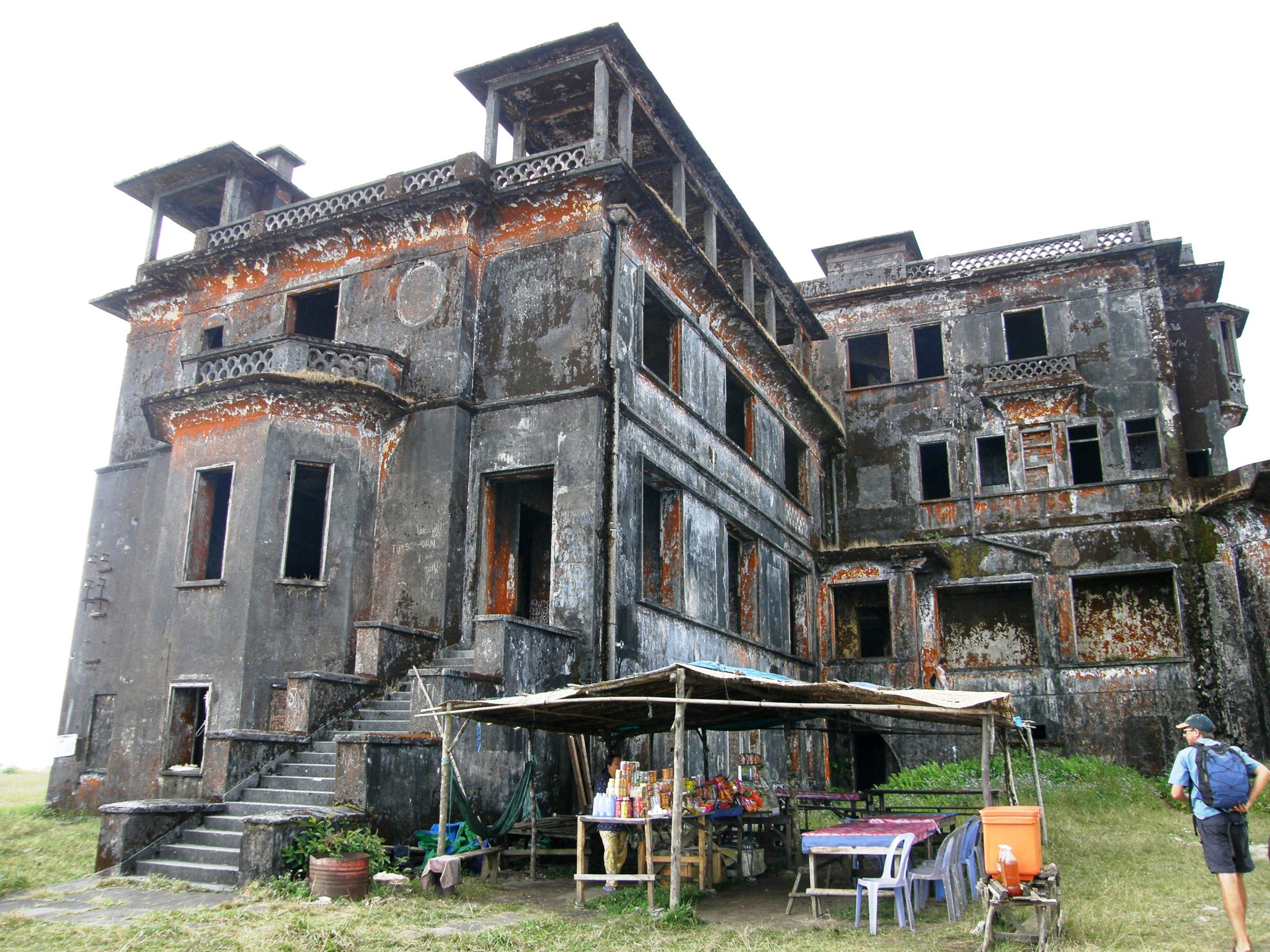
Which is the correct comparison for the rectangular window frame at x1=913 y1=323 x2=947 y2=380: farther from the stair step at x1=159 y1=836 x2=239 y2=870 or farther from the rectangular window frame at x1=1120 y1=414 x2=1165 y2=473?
the stair step at x1=159 y1=836 x2=239 y2=870

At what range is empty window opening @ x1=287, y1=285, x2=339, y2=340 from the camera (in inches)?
682

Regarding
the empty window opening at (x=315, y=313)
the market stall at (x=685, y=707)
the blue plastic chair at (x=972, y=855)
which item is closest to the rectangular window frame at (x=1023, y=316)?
the market stall at (x=685, y=707)

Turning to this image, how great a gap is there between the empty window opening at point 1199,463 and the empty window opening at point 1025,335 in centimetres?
412

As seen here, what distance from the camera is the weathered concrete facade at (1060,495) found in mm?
21109

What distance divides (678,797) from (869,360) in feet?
69.4

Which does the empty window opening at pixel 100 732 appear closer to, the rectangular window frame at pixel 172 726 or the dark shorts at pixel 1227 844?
the rectangular window frame at pixel 172 726

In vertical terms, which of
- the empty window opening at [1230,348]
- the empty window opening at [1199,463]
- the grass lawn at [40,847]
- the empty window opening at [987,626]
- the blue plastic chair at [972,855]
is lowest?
the grass lawn at [40,847]

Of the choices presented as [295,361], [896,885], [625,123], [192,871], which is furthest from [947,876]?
[625,123]

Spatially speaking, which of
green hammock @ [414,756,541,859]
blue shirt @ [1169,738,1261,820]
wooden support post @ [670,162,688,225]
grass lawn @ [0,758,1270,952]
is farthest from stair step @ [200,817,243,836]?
wooden support post @ [670,162,688,225]

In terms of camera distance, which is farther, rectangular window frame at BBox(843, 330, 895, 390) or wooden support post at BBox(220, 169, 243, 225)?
rectangular window frame at BBox(843, 330, 895, 390)

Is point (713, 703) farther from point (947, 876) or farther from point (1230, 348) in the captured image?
point (1230, 348)

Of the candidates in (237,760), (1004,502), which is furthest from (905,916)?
(1004,502)

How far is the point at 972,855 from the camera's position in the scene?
1005 cm

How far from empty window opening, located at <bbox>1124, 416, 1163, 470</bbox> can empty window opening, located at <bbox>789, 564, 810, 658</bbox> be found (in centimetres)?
785
